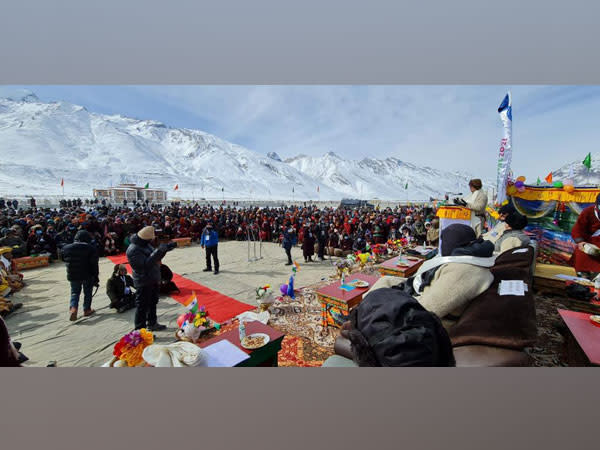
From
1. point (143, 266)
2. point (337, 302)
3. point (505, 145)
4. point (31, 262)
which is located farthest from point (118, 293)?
point (505, 145)

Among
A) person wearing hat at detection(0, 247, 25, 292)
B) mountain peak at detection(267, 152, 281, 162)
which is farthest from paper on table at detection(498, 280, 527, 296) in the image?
mountain peak at detection(267, 152, 281, 162)

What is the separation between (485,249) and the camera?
7.06ft

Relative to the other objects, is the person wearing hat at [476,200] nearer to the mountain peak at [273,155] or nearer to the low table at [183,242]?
the low table at [183,242]

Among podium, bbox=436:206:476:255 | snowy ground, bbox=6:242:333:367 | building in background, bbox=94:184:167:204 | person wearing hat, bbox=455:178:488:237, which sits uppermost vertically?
building in background, bbox=94:184:167:204

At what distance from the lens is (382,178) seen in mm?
125938

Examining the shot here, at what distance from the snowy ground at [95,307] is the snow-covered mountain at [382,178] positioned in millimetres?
86069

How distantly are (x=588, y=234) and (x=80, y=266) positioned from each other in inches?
322

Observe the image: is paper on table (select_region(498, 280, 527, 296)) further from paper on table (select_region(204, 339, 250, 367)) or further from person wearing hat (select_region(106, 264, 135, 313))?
person wearing hat (select_region(106, 264, 135, 313))

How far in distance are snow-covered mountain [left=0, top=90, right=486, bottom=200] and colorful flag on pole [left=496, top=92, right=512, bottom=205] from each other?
53.9 metres

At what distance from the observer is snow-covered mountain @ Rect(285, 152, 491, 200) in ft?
340

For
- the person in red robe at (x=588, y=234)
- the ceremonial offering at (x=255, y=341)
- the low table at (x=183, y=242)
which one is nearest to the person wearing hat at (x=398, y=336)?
the ceremonial offering at (x=255, y=341)

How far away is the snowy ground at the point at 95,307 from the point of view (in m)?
3.30

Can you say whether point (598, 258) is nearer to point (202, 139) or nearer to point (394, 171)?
point (202, 139)

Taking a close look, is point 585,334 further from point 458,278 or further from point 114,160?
point 114,160
